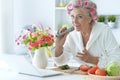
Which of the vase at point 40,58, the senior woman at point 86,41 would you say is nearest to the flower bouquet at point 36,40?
the vase at point 40,58

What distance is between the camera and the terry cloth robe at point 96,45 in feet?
8.01

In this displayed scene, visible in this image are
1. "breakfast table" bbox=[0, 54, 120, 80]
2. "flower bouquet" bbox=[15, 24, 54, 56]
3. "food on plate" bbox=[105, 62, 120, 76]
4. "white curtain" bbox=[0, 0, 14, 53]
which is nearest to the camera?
"food on plate" bbox=[105, 62, 120, 76]

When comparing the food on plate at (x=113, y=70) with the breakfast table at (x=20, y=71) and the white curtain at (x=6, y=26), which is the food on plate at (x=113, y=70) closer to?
the breakfast table at (x=20, y=71)

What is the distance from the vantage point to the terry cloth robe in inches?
96.1

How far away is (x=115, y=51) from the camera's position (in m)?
2.40

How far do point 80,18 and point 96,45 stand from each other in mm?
338

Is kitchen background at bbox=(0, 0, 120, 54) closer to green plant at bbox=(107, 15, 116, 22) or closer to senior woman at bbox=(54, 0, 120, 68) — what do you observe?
green plant at bbox=(107, 15, 116, 22)

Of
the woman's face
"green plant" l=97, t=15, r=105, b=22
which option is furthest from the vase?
"green plant" l=97, t=15, r=105, b=22

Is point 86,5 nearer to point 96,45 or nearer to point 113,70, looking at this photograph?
point 96,45

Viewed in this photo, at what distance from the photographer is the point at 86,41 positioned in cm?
266

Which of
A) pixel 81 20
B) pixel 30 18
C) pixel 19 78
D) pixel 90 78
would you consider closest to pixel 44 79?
pixel 19 78

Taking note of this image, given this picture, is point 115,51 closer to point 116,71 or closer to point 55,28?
point 116,71

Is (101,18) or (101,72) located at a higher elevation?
(101,18)

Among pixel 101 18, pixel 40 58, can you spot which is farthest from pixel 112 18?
pixel 40 58
